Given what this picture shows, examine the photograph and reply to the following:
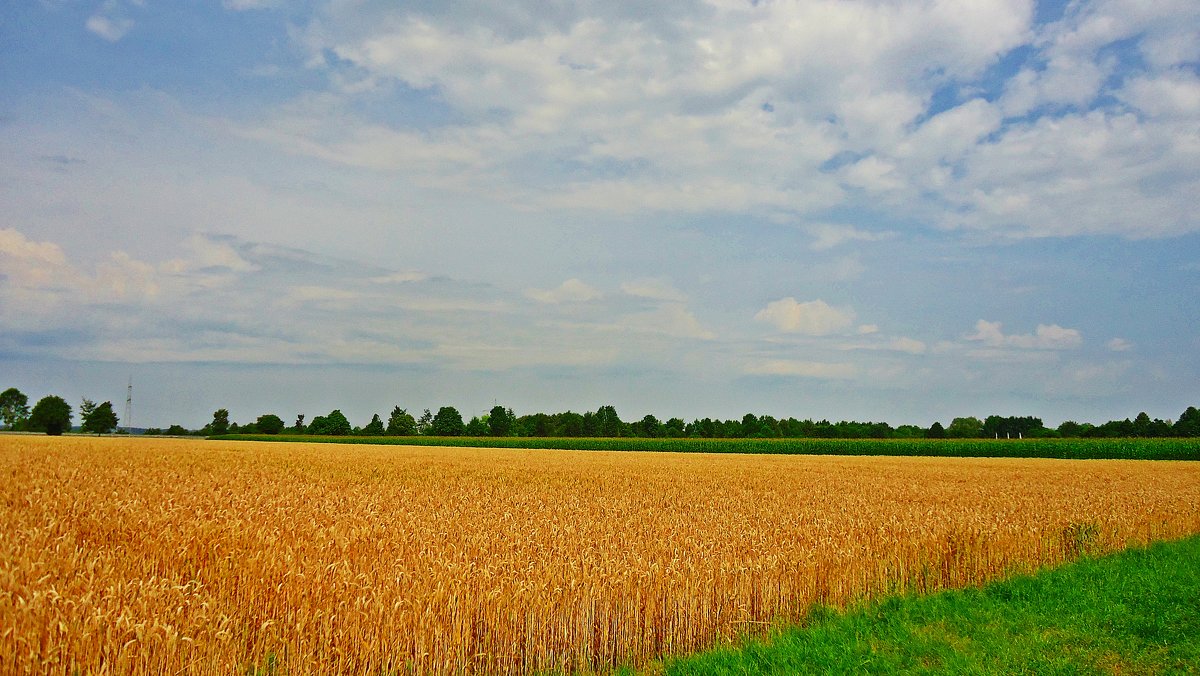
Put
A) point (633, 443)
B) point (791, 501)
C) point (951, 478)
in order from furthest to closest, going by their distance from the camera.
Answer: point (633, 443)
point (951, 478)
point (791, 501)

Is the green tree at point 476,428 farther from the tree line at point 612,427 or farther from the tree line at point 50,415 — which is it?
the tree line at point 50,415

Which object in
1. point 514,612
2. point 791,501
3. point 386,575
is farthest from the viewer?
point 791,501

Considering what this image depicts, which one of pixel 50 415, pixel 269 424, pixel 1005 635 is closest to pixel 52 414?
pixel 50 415

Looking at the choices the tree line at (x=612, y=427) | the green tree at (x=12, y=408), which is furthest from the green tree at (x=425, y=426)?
the green tree at (x=12, y=408)

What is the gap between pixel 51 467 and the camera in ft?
59.9

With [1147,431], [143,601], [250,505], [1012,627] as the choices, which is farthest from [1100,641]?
[1147,431]

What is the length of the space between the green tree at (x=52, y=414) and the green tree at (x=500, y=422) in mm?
72305

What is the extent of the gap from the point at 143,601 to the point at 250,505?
627 cm

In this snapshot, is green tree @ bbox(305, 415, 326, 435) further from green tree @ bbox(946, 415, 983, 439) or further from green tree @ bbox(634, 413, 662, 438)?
green tree @ bbox(946, 415, 983, 439)

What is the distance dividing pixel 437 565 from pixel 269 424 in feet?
457

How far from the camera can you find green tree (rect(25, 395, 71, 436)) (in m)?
112

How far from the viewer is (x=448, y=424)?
138125 millimetres

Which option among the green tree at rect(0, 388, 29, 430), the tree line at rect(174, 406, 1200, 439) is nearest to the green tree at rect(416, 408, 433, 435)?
the tree line at rect(174, 406, 1200, 439)

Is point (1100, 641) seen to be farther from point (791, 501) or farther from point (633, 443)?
point (633, 443)
